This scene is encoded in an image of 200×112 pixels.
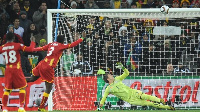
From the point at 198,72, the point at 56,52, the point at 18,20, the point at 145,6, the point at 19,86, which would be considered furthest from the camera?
the point at 145,6

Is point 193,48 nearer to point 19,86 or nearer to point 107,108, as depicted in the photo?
point 107,108

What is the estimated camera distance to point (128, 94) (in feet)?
48.5

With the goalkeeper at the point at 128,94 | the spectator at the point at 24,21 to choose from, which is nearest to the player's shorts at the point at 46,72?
the goalkeeper at the point at 128,94

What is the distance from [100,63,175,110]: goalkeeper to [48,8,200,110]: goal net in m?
0.94

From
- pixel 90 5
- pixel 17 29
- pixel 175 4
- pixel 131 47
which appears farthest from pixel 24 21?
pixel 175 4

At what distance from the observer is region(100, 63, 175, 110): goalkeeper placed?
14.6 metres

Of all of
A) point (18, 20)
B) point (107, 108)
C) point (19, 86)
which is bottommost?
point (107, 108)

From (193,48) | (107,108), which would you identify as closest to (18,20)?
(107,108)

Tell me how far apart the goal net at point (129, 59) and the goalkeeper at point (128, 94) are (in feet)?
3.10

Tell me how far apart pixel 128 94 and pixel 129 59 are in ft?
4.74

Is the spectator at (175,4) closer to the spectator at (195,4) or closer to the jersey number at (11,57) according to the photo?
the spectator at (195,4)

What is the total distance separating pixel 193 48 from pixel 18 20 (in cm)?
527

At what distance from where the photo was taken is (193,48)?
15742 mm

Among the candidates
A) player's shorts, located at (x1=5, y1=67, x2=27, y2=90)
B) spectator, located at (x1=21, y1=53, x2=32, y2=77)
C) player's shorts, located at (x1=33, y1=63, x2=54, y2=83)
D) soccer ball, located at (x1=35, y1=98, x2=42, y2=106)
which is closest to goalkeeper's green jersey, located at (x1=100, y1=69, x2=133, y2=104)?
player's shorts, located at (x1=33, y1=63, x2=54, y2=83)
